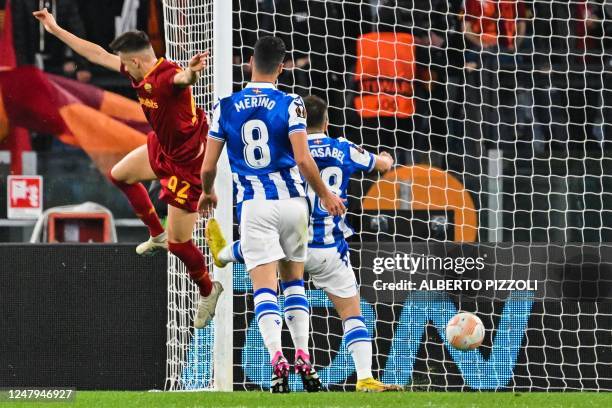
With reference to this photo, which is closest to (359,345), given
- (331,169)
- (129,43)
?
(331,169)

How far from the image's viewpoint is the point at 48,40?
42.4 ft

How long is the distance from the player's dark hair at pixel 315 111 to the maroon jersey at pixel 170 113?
74 centimetres

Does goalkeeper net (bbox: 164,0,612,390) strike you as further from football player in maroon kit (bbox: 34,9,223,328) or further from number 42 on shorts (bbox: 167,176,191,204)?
number 42 on shorts (bbox: 167,176,191,204)

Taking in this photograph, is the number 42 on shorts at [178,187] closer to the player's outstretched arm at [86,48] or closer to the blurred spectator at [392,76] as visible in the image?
the player's outstretched arm at [86,48]

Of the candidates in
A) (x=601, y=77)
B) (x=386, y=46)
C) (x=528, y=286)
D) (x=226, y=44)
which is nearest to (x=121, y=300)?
(x=226, y=44)

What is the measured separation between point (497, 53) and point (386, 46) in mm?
954

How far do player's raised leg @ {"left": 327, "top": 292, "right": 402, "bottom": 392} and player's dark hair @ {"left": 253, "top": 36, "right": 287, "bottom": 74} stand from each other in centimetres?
162

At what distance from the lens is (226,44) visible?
28.4 ft

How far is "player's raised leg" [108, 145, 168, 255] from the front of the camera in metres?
8.53

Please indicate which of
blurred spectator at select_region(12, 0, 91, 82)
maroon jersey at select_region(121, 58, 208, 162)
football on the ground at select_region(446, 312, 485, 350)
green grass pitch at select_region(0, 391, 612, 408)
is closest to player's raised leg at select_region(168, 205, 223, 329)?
maroon jersey at select_region(121, 58, 208, 162)

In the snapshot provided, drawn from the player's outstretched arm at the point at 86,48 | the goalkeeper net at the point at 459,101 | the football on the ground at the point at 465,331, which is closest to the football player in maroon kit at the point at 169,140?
the player's outstretched arm at the point at 86,48

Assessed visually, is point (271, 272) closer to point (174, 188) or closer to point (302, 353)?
point (302, 353)

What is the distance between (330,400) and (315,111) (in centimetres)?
180

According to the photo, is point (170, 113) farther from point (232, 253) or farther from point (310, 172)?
point (310, 172)
